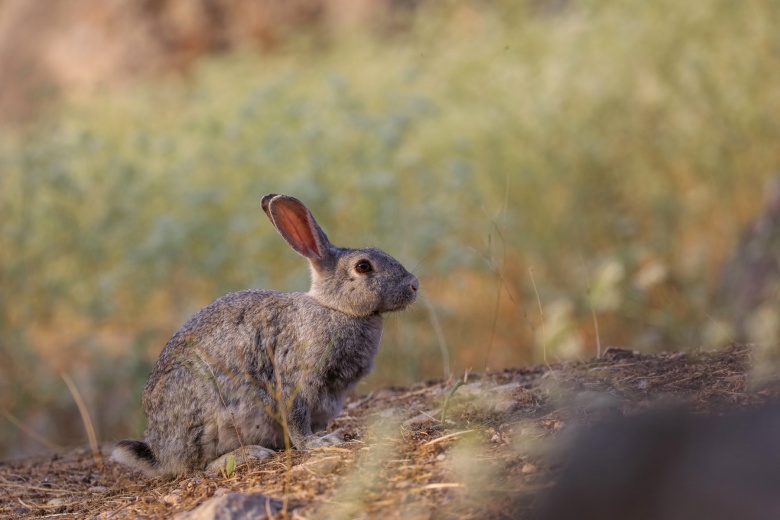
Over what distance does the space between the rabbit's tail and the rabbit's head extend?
3.70ft

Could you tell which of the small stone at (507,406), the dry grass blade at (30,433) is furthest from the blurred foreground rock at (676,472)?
the dry grass blade at (30,433)

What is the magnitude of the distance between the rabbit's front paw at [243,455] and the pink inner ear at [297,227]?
3.18 ft

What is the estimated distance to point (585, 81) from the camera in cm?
975

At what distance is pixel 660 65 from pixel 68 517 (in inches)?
284

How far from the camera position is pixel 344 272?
15.1 feet

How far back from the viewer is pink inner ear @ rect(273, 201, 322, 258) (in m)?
4.48

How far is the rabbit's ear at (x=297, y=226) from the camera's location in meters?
4.46

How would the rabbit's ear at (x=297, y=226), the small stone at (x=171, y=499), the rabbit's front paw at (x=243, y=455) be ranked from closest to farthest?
the small stone at (x=171, y=499) < the rabbit's front paw at (x=243, y=455) < the rabbit's ear at (x=297, y=226)

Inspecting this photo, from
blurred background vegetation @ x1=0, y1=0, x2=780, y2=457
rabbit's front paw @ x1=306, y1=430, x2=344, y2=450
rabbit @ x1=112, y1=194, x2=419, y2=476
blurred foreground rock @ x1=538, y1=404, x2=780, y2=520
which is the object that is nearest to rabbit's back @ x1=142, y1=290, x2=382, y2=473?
rabbit @ x1=112, y1=194, x2=419, y2=476

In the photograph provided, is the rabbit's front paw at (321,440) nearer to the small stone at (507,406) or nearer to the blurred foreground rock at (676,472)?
the small stone at (507,406)

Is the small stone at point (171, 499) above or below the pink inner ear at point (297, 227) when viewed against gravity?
below

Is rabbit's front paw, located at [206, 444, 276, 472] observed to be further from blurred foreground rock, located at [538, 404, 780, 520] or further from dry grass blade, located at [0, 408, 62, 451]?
dry grass blade, located at [0, 408, 62, 451]

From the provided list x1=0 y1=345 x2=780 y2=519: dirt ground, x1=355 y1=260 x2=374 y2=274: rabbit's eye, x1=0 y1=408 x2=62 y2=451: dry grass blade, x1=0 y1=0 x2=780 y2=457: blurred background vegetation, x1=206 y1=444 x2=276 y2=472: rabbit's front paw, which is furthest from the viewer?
x1=0 y1=0 x2=780 y2=457: blurred background vegetation

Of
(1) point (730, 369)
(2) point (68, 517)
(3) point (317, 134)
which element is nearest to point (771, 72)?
(3) point (317, 134)
